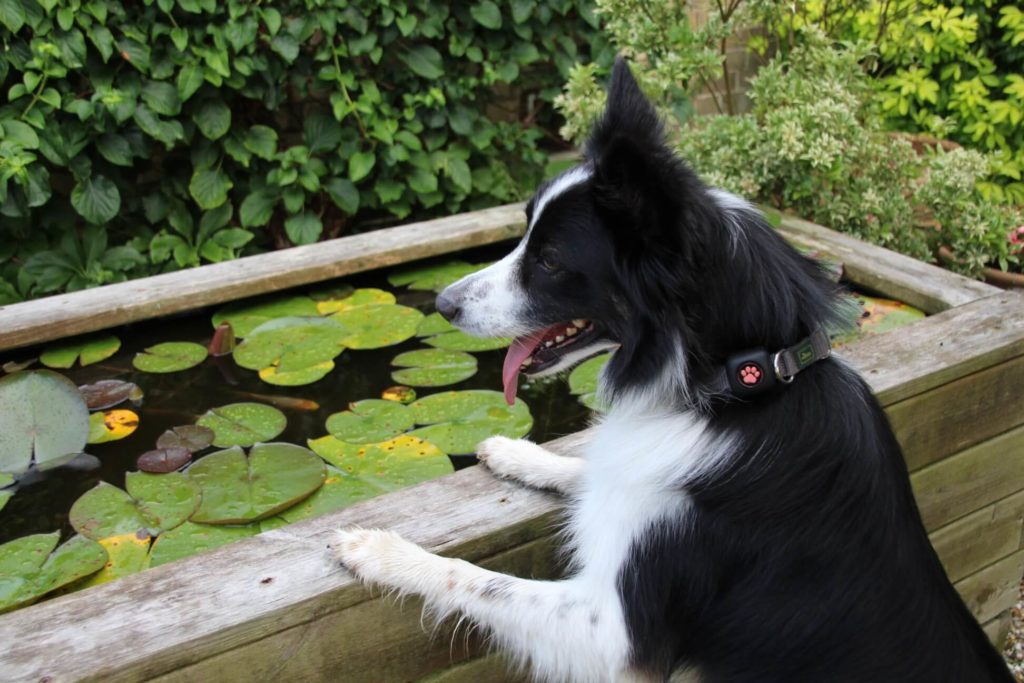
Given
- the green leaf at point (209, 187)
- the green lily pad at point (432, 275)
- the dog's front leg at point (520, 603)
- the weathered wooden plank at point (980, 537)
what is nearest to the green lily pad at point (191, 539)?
the dog's front leg at point (520, 603)

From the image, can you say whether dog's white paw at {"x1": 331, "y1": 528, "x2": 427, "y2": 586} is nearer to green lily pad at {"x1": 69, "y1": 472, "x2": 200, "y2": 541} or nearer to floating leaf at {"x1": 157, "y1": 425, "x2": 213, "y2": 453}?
green lily pad at {"x1": 69, "y1": 472, "x2": 200, "y2": 541}

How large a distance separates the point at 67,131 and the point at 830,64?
10.2 feet

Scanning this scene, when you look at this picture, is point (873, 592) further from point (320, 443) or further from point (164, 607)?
point (320, 443)

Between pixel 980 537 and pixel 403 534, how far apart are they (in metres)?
1.78

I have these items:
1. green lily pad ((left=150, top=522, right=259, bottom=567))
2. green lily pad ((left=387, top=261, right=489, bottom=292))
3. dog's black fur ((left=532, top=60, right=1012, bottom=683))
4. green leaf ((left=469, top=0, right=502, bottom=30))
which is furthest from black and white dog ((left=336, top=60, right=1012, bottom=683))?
green leaf ((left=469, top=0, right=502, bottom=30))

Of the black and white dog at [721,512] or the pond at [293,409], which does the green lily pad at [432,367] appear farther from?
Result: the black and white dog at [721,512]

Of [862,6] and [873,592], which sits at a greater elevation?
[862,6]

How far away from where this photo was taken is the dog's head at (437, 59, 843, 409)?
1596 millimetres

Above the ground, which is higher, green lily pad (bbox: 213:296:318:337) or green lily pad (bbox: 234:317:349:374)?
green lily pad (bbox: 213:296:318:337)

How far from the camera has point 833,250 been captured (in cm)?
329

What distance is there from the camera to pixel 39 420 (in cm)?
263

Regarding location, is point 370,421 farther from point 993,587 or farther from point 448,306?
point 993,587

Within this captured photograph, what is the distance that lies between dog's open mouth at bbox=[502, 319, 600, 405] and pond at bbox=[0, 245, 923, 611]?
575 millimetres

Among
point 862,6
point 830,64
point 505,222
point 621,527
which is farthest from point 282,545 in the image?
point 862,6
